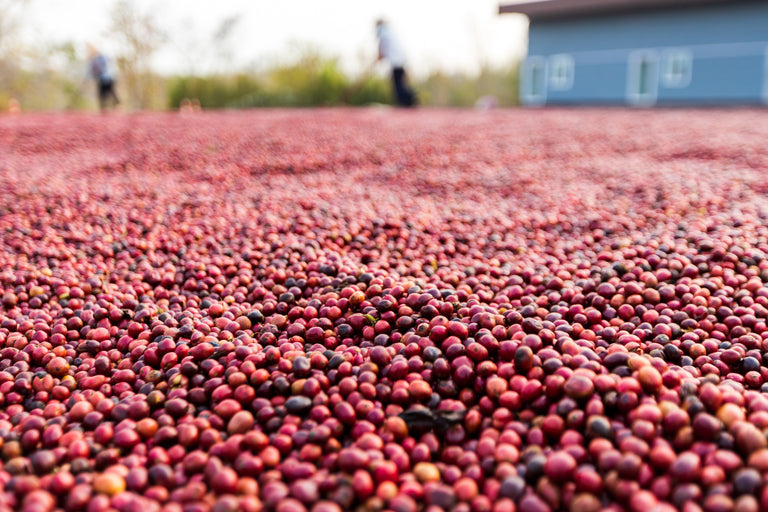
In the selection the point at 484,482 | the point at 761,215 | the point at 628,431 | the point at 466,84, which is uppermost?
the point at 466,84

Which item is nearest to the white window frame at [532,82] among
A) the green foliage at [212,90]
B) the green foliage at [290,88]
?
the green foliage at [290,88]

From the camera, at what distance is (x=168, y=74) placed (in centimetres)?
A: 2806

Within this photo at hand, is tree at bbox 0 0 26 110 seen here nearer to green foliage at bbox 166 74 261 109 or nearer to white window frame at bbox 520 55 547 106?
green foliage at bbox 166 74 261 109

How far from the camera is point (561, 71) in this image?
23484 mm

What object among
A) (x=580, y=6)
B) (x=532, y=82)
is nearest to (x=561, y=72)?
(x=532, y=82)

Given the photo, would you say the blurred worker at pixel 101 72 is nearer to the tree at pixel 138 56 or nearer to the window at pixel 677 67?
the tree at pixel 138 56

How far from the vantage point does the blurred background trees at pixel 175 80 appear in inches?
925

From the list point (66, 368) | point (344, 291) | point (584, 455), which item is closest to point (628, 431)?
point (584, 455)

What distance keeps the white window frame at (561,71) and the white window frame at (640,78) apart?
7.27 feet

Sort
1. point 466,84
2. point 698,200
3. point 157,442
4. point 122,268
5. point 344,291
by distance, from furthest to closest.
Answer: point 466,84 → point 698,200 → point 122,268 → point 344,291 → point 157,442

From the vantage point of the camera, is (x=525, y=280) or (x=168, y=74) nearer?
(x=525, y=280)

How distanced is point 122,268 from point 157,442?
2101 mm

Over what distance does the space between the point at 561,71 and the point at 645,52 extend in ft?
10.4

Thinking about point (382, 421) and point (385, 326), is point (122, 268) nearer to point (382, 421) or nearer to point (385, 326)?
point (385, 326)
